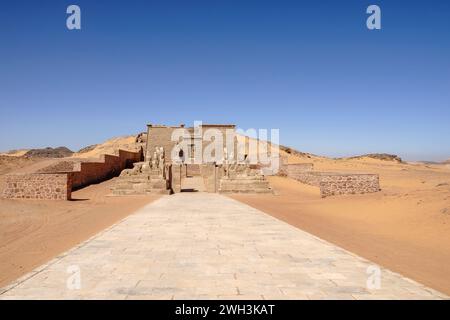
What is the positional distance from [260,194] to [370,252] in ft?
50.2

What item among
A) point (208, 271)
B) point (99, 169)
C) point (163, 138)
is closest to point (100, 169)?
point (99, 169)

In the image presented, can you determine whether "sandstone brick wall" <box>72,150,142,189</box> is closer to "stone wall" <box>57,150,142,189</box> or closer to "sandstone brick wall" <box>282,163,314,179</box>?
"stone wall" <box>57,150,142,189</box>

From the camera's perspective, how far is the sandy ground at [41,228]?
6.82m

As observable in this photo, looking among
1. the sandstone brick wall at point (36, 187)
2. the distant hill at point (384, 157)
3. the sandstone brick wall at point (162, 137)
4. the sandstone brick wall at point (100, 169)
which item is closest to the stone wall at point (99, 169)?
the sandstone brick wall at point (100, 169)

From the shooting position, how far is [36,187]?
16984 mm

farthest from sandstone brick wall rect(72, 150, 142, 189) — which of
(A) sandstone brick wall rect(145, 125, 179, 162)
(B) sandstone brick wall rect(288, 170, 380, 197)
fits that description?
(B) sandstone brick wall rect(288, 170, 380, 197)

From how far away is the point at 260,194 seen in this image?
22.7 metres

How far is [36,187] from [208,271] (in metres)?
14.2

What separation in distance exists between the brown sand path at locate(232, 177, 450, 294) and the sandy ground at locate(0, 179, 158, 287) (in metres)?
5.83

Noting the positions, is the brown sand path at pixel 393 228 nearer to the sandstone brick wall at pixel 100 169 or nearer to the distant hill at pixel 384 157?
the sandstone brick wall at pixel 100 169

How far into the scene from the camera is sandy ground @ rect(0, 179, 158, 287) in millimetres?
6825

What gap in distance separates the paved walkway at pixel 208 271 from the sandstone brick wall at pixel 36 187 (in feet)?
31.3

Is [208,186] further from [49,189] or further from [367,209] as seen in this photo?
[367,209]
